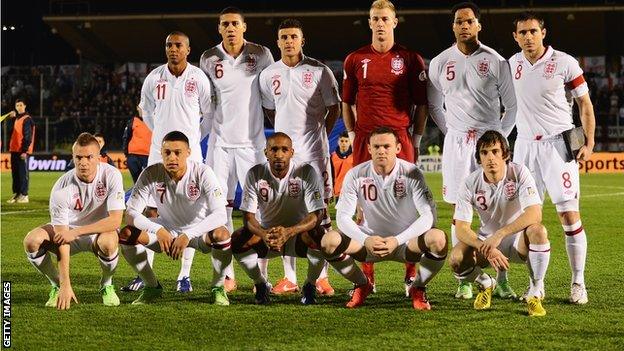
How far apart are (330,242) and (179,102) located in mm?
1896

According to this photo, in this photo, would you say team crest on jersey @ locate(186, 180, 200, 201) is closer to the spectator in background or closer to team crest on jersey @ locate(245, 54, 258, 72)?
team crest on jersey @ locate(245, 54, 258, 72)

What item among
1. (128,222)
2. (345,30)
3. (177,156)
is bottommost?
(128,222)

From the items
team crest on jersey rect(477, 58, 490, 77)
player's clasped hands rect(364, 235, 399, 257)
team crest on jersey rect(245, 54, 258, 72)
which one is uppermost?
team crest on jersey rect(245, 54, 258, 72)

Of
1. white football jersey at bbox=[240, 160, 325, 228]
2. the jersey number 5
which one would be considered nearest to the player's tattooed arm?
white football jersey at bbox=[240, 160, 325, 228]

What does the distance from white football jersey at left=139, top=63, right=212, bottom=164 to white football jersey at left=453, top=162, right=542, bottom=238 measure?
2241 millimetres

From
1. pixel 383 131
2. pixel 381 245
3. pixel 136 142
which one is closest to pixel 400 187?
pixel 383 131

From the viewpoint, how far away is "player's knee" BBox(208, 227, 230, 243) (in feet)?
22.9

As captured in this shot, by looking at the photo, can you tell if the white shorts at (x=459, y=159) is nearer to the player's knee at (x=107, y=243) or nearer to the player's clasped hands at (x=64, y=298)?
the player's knee at (x=107, y=243)

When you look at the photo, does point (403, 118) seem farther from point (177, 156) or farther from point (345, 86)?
point (177, 156)

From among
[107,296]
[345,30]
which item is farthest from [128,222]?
[345,30]

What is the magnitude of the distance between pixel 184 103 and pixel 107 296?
1709mm

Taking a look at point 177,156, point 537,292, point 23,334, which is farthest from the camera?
point 177,156

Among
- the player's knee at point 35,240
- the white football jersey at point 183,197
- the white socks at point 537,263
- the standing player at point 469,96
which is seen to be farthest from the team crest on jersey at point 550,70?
the player's knee at point 35,240

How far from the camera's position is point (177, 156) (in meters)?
7.02
